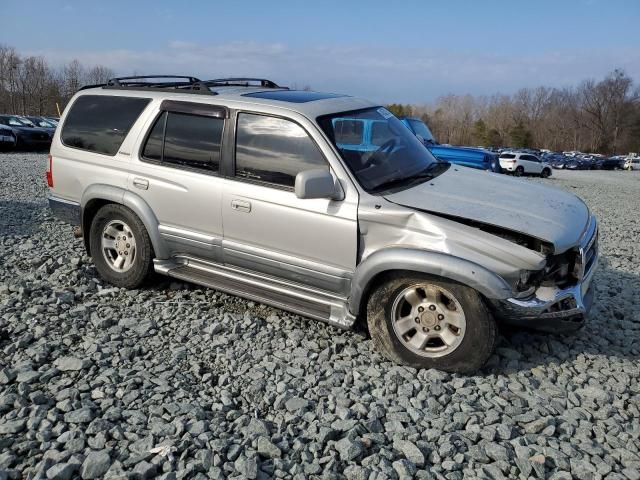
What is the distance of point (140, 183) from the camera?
15.6ft

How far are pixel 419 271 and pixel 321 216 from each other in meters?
0.84

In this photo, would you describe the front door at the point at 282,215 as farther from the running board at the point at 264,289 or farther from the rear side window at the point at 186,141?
the rear side window at the point at 186,141

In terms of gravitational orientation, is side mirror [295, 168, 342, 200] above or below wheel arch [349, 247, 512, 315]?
above

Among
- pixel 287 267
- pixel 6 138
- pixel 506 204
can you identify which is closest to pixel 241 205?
pixel 287 267

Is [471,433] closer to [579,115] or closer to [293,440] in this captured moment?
[293,440]

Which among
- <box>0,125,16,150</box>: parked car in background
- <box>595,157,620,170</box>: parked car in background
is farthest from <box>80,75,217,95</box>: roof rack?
<box>595,157,620,170</box>: parked car in background

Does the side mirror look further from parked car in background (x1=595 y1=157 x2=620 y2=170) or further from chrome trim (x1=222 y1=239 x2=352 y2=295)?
parked car in background (x1=595 y1=157 x2=620 y2=170)

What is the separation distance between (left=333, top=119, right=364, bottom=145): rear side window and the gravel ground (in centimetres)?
157

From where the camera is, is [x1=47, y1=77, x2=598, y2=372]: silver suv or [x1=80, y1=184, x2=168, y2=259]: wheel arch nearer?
[x1=47, y1=77, x2=598, y2=372]: silver suv

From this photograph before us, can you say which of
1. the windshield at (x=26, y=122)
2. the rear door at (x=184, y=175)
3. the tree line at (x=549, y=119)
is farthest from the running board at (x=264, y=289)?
the tree line at (x=549, y=119)

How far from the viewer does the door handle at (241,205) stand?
166 inches

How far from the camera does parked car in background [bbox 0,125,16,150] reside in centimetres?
1994

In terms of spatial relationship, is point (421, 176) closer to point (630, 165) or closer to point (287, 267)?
point (287, 267)

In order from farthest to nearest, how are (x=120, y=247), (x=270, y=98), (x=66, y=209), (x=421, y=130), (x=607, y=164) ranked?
(x=607, y=164) → (x=421, y=130) → (x=66, y=209) → (x=120, y=247) → (x=270, y=98)
